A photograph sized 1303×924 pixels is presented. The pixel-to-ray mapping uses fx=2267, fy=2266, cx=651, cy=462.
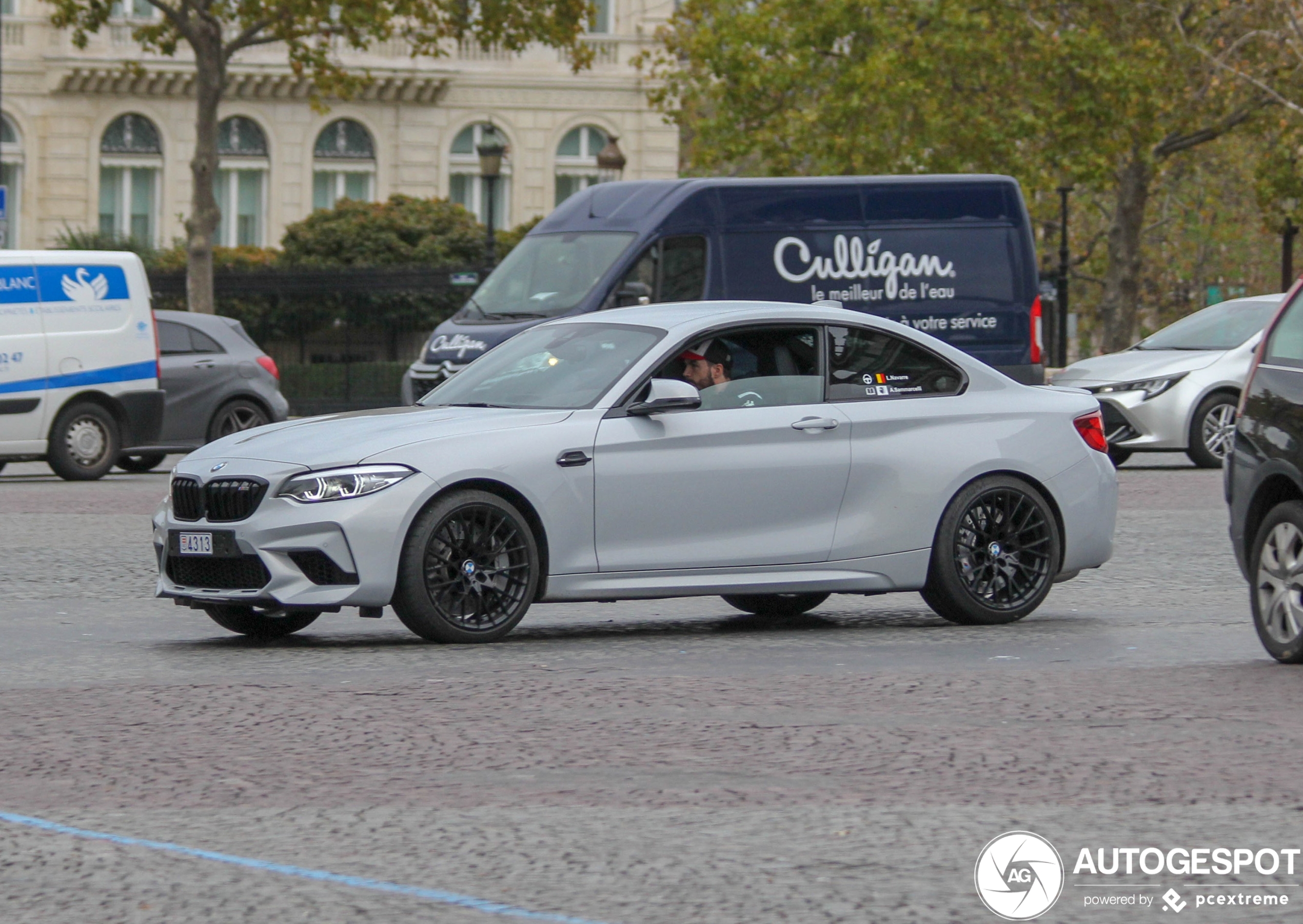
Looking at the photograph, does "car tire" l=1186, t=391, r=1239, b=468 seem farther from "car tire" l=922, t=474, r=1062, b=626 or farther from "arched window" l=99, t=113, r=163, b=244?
"arched window" l=99, t=113, r=163, b=244

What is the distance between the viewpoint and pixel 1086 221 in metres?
66.3

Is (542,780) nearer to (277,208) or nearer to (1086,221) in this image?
(277,208)

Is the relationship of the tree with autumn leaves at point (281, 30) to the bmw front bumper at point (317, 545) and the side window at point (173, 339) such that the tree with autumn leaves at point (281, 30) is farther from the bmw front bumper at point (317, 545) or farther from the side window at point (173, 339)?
the bmw front bumper at point (317, 545)

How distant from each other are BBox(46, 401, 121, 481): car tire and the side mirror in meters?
12.6

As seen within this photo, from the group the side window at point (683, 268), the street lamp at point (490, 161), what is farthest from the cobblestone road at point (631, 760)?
the street lamp at point (490, 161)

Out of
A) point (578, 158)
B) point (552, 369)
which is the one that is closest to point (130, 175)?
point (578, 158)

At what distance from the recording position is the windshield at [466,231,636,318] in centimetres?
2200

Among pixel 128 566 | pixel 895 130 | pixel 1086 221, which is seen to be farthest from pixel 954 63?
pixel 128 566

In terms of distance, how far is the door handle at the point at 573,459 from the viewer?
948cm

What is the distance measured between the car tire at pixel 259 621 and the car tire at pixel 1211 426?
43.1 ft

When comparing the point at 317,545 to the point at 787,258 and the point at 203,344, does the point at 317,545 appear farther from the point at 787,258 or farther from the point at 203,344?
the point at 203,344

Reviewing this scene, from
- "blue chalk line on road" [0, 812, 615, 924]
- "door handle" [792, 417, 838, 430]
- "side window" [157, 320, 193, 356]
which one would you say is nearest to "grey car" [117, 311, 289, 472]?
"side window" [157, 320, 193, 356]

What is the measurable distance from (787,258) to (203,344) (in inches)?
240

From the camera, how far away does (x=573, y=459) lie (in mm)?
9508
